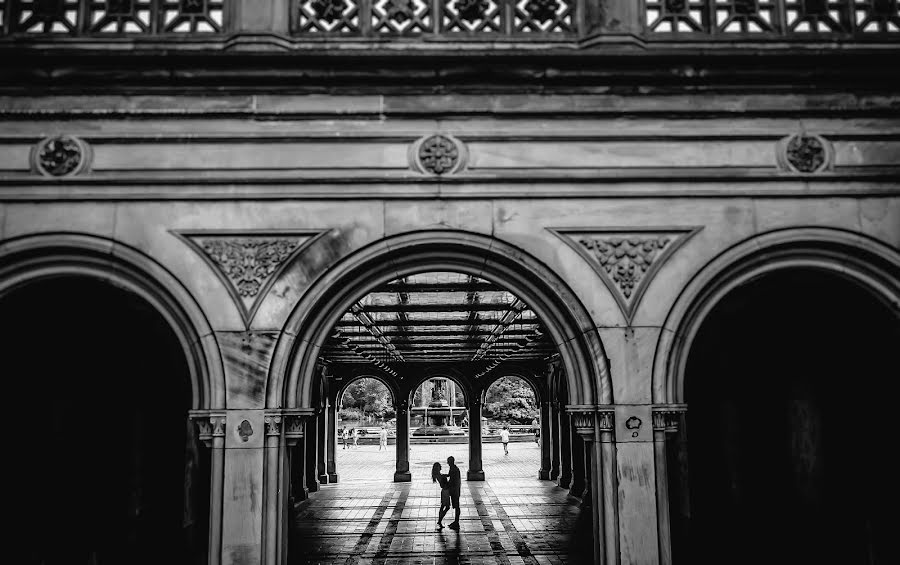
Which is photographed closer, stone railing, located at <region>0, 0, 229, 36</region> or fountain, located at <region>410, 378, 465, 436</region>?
stone railing, located at <region>0, 0, 229, 36</region>

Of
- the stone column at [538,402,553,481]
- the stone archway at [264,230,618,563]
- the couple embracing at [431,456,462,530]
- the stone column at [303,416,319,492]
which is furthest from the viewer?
the stone column at [538,402,553,481]

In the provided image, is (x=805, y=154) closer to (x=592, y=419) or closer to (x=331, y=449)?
(x=592, y=419)

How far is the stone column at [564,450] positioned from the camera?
55.8ft

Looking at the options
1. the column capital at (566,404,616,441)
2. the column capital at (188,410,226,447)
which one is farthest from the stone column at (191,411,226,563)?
the column capital at (566,404,616,441)

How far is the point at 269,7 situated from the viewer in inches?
249

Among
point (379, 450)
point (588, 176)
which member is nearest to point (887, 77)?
point (588, 176)

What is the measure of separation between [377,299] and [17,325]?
4893 mm

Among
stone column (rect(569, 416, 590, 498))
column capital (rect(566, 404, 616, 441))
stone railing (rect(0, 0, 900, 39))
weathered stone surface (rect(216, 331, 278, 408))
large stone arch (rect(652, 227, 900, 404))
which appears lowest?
stone column (rect(569, 416, 590, 498))

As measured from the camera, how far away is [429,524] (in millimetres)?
12109

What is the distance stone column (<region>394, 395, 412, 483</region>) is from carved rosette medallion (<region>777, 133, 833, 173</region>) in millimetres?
14666

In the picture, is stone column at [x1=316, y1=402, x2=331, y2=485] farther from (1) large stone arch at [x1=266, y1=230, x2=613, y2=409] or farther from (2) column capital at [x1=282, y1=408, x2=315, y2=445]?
(1) large stone arch at [x1=266, y1=230, x2=613, y2=409]

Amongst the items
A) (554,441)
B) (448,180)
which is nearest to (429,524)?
(554,441)

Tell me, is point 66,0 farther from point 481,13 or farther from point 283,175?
point 481,13

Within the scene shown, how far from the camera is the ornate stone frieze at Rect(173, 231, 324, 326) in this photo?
6141mm
